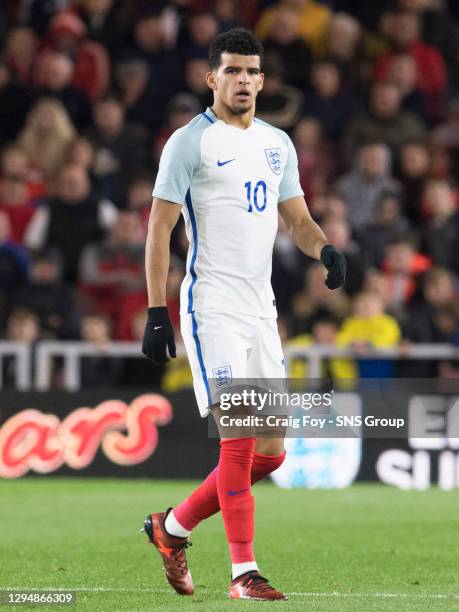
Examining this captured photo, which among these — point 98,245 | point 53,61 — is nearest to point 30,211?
point 98,245

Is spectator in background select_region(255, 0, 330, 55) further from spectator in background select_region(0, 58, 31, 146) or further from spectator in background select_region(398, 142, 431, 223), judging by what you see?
spectator in background select_region(0, 58, 31, 146)

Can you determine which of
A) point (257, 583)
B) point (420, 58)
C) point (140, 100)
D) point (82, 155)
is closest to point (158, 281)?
point (257, 583)

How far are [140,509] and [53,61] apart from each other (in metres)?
6.43

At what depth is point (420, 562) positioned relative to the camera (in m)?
7.79

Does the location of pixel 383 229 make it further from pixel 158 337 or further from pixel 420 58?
pixel 158 337

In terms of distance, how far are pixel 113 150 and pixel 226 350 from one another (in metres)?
8.99

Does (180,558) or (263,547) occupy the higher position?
(180,558)

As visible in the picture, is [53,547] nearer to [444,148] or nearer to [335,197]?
[335,197]

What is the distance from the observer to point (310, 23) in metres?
16.0

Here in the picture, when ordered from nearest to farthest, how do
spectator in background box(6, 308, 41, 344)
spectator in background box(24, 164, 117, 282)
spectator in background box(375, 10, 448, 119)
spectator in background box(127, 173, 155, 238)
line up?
spectator in background box(6, 308, 41, 344)
spectator in background box(24, 164, 117, 282)
spectator in background box(127, 173, 155, 238)
spectator in background box(375, 10, 448, 119)

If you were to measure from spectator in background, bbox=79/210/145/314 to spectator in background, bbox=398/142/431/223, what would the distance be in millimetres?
2695

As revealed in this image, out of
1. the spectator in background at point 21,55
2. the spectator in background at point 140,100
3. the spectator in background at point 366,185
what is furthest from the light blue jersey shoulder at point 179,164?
the spectator in background at point 21,55

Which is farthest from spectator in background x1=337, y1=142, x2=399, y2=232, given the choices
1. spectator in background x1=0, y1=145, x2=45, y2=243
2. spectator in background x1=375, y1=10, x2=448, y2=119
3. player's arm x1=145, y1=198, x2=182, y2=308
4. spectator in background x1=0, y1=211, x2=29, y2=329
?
player's arm x1=145, y1=198, x2=182, y2=308

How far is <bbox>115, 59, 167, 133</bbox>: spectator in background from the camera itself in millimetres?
15727
